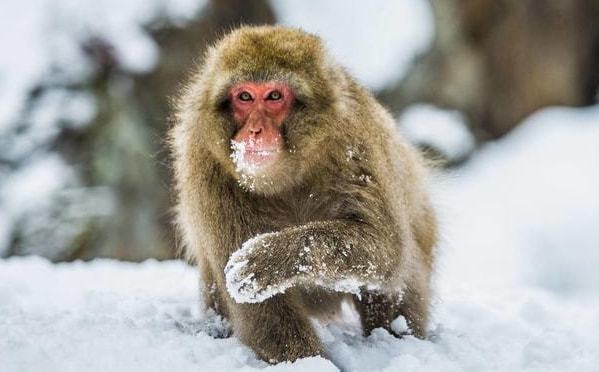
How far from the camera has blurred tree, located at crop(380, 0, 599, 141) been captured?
29.5 ft

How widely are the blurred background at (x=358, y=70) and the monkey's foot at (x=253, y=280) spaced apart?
465cm

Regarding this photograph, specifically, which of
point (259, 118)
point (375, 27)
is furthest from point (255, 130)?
point (375, 27)

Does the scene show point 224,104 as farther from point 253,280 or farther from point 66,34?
point 66,34

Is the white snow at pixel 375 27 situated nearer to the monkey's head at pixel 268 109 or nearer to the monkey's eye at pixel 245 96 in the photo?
the monkey's head at pixel 268 109

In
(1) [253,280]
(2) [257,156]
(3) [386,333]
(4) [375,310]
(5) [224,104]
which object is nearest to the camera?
(1) [253,280]

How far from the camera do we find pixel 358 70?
771 centimetres

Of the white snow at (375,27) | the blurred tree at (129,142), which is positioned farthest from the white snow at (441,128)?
the blurred tree at (129,142)

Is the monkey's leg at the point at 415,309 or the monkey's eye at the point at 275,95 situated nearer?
the monkey's eye at the point at 275,95

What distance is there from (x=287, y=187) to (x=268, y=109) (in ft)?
1.14

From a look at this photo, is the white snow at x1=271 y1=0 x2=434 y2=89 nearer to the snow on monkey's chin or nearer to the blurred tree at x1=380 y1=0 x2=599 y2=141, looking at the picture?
the blurred tree at x1=380 y1=0 x2=599 y2=141

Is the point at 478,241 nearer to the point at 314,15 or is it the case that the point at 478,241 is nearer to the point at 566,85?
the point at 566,85

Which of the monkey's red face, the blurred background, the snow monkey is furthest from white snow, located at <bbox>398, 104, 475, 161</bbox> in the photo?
the monkey's red face

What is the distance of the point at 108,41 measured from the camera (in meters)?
8.48

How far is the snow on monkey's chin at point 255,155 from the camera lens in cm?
329
